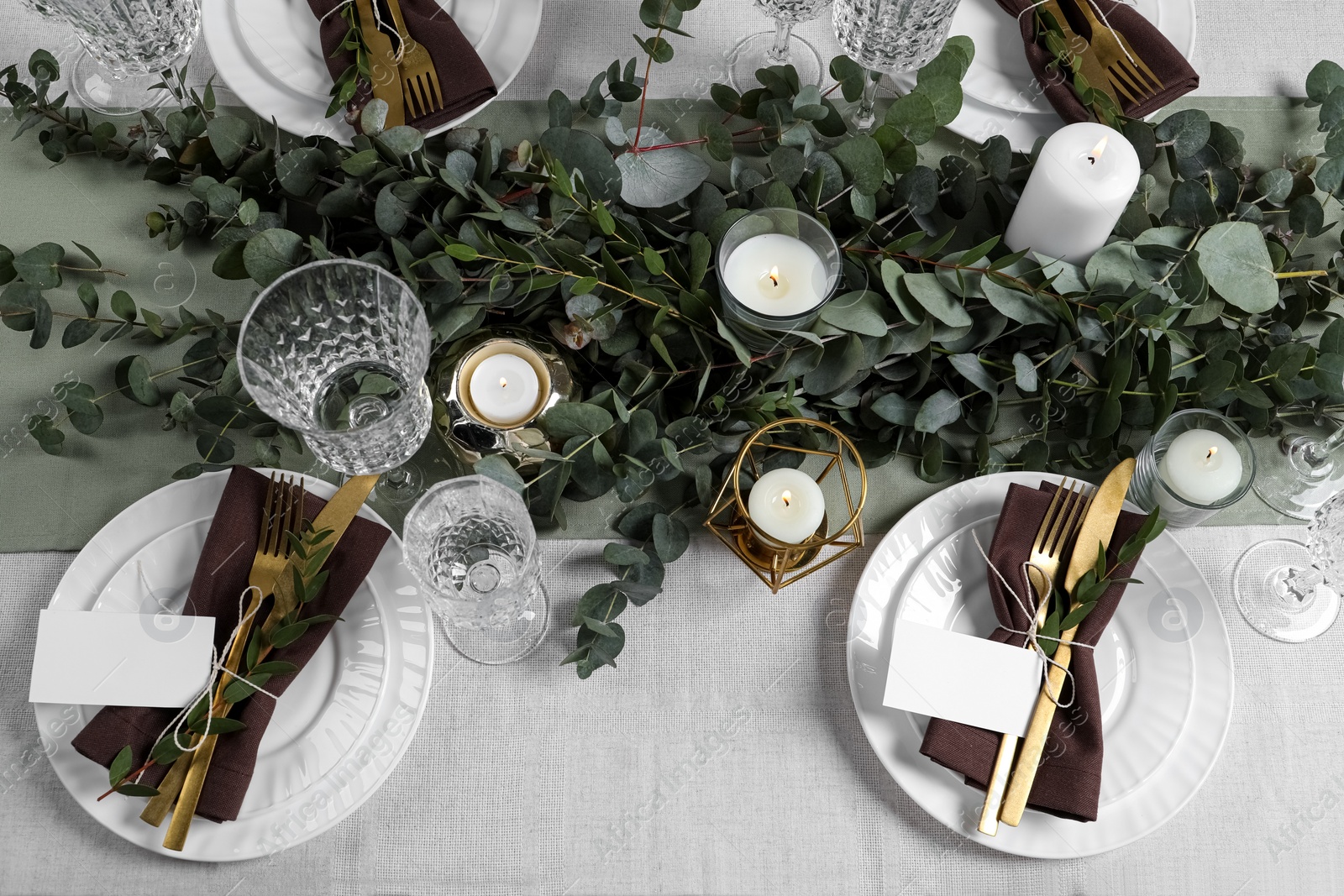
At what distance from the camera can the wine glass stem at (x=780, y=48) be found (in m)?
0.89

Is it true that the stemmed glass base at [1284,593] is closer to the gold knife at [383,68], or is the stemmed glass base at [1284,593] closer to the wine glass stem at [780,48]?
the wine glass stem at [780,48]

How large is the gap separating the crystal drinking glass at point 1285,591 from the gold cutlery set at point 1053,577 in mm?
163

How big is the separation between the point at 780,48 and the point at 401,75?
14.0 inches

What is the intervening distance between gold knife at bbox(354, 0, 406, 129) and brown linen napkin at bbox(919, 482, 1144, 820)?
0.60 metres

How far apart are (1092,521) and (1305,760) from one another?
0.91ft

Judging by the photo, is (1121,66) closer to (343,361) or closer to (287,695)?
(343,361)

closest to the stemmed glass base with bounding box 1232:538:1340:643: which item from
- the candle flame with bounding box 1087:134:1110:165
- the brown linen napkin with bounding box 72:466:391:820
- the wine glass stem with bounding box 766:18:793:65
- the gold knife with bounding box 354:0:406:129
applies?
the candle flame with bounding box 1087:134:1110:165

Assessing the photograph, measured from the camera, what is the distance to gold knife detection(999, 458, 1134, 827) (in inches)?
27.5

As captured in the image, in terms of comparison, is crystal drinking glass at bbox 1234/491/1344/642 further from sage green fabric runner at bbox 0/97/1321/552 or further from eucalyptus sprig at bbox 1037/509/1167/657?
eucalyptus sprig at bbox 1037/509/1167/657

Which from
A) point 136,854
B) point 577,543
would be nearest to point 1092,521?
point 577,543

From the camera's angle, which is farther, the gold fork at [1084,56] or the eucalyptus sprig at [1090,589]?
the gold fork at [1084,56]

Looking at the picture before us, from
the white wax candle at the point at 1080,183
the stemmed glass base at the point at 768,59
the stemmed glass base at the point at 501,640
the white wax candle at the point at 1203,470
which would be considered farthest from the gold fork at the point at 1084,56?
the stemmed glass base at the point at 501,640

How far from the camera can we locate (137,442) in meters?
0.81

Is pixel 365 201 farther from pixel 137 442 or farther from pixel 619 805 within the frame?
pixel 619 805
